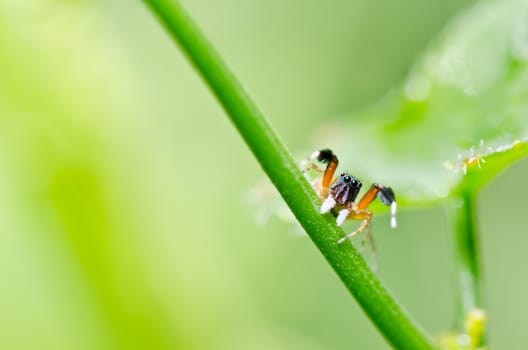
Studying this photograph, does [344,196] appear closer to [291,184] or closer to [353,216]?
[353,216]

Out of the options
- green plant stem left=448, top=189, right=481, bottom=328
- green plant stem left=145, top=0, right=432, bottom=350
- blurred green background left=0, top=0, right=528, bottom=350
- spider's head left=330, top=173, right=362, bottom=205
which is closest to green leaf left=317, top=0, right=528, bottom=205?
green plant stem left=448, top=189, right=481, bottom=328

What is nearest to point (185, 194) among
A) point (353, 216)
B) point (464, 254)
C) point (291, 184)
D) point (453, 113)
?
point (453, 113)

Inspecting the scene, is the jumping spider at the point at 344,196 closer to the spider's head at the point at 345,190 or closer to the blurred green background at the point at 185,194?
the spider's head at the point at 345,190

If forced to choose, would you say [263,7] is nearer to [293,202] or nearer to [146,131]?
[146,131]

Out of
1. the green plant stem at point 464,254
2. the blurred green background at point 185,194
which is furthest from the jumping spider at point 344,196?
the blurred green background at point 185,194

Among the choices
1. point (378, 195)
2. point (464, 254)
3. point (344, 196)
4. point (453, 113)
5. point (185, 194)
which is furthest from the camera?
point (185, 194)

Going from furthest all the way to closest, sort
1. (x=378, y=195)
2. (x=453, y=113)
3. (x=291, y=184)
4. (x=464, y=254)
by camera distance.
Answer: (x=453, y=113), (x=464, y=254), (x=378, y=195), (x=291, y=184)

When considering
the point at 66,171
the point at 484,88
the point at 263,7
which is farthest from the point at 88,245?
the point at 263,7
